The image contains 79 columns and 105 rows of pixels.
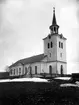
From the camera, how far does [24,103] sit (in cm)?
362

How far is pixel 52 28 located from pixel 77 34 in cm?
1664

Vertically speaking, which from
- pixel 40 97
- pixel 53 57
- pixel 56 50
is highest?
pixel 56 50

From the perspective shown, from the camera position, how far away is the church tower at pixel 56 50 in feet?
62.3

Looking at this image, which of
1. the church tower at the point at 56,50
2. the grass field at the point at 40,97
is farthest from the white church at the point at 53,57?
the grass field at the point at 40,97

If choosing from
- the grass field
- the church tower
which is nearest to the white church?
the church tower

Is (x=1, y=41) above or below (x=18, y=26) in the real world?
below

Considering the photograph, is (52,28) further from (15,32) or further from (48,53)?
(15,32)

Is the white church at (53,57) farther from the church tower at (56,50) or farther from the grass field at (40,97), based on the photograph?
the grass field at (40,97)

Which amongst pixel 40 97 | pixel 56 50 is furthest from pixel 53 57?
pixel 40 97

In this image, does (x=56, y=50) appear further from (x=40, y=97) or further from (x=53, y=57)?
(x=40, y=97)

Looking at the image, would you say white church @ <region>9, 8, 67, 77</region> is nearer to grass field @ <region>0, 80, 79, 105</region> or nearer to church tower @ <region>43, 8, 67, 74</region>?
church tower @ <region>43, 8, 67, 74</region>

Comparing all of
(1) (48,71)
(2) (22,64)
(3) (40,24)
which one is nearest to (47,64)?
(1) (48,71)

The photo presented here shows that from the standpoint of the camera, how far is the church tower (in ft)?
62.3

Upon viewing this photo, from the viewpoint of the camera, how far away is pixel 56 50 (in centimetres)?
1897
